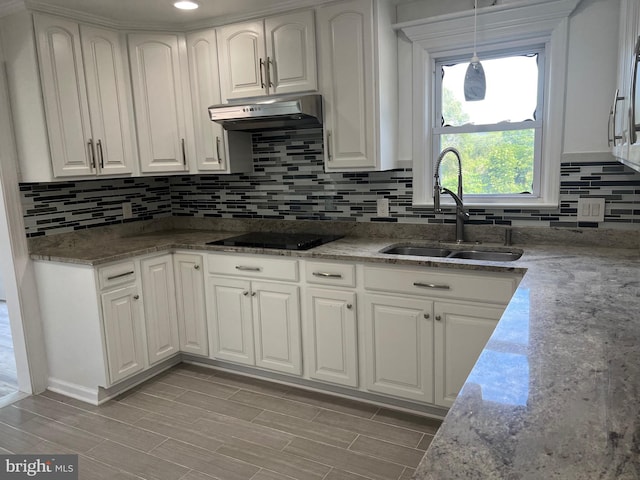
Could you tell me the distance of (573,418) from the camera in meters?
0.88

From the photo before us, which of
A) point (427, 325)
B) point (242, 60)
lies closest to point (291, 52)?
point (242, 60)

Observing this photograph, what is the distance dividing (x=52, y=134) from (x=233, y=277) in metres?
1.35

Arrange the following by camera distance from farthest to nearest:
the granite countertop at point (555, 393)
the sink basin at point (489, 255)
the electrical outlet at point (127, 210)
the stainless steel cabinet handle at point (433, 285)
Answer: the electrical outlet at point (127, 210) < the sink basin at point (489, 255) < the stainless steel cabinet handle at point (433, 285) < the granite countertop at point (555, 393)

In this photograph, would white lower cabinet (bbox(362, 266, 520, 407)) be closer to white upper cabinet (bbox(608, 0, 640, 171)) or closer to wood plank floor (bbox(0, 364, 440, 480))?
wood plank floor (bbox(0, 364, 440, 480))

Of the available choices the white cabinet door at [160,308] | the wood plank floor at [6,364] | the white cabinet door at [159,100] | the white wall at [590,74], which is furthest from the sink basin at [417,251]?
the wood plank floor at [6,364]

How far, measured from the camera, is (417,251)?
9.39 feet

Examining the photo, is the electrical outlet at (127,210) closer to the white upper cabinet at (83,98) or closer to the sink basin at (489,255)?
the white upper cabinet at (83,98)

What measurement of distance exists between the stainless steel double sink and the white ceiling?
5.00 ft

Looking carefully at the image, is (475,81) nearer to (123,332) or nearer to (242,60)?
(242,60)

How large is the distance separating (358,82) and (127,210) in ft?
6.55

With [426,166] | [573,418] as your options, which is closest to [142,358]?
[426,166]

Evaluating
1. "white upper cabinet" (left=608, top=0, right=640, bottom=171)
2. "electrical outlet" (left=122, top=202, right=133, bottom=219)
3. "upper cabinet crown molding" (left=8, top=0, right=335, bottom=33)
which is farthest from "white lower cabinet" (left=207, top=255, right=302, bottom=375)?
"white upper cabinet" (left=608, top=0, right=640, bottom=171)

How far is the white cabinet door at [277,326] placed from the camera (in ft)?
9.30

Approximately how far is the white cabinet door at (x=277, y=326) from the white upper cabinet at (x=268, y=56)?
48.8 inches
